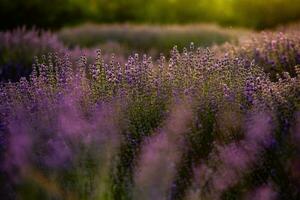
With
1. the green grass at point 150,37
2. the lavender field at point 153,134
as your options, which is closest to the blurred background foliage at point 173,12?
the green grass at point 150,37

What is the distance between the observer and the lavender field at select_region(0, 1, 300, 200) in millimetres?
3346

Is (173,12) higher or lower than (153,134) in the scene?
lower

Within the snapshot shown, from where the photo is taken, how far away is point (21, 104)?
3967 mm

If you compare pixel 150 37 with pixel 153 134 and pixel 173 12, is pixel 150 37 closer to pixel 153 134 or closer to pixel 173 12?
pixel 173 12

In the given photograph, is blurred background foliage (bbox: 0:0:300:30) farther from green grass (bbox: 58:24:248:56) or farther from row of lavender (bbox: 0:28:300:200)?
row of lavender (bbox: 0:28:300:200)

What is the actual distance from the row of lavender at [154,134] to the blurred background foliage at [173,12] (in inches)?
454

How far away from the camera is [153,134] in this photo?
11.9 ft

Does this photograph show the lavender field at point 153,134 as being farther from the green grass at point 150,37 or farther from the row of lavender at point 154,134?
the green grass at point 150,37

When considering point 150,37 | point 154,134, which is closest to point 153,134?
point 154,134

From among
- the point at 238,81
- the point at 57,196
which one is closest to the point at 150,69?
the point at 238,81

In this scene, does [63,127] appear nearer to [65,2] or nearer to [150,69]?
[150,69]

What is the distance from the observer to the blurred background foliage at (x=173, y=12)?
15.6 m

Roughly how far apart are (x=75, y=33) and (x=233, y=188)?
8.06 meters

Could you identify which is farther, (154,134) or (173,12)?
(173,12)
